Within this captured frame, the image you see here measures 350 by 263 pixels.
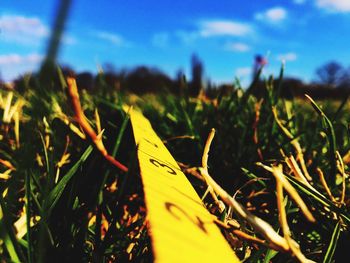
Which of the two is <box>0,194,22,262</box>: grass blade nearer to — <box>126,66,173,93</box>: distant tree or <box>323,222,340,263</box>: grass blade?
<box>323,222,340,263</box>: grass blade

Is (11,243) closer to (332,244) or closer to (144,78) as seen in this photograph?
(332,244)

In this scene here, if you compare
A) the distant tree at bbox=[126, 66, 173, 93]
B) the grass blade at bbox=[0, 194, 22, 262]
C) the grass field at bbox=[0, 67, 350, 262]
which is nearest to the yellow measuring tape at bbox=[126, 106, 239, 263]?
the grass field at bbox=[0, 67, 350, 262]

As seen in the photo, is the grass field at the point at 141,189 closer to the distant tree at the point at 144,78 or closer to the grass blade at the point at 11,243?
the grass blade at the point at 11,243

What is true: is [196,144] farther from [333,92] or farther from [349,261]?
[333,92]

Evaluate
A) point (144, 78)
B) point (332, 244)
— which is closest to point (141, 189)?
point (332, 244)

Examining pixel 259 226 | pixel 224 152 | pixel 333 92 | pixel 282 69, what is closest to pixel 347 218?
pixel 259 226

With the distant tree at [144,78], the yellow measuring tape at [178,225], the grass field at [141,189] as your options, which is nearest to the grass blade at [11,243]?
the grass field at [141,189]
